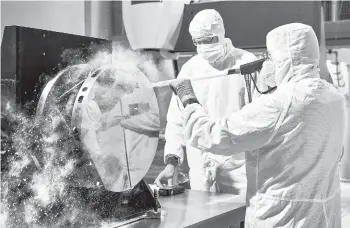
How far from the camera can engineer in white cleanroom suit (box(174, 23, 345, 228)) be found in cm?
136

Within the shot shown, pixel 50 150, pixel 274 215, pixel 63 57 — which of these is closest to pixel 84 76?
pixel 63 57

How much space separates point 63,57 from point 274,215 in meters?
0.79

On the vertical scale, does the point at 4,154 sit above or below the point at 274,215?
above

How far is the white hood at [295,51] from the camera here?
1.44 meters

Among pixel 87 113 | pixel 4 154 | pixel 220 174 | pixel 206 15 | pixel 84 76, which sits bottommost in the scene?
pixel 220 174

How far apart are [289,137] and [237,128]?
6.1 inches

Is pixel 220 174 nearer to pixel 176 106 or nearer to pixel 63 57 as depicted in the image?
pixel 176 106

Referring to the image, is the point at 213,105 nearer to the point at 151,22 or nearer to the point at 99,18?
the point at 151,22

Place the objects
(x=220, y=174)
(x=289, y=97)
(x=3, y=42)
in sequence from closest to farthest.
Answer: (x=3, y=42), (x=289, y=97), (x=220, y=174)

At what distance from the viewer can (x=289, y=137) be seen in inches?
54.1

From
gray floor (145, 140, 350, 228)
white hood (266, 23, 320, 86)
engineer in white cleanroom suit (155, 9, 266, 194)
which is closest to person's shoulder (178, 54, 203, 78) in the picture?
engineer in white cleanroom suit (155, 9, 266, 194)

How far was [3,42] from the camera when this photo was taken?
1245 mm

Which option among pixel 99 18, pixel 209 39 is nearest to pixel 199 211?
pixel 209 39

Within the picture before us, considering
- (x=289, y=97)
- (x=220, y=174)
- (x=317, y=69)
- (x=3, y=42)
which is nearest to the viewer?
(x=3, y=42)
